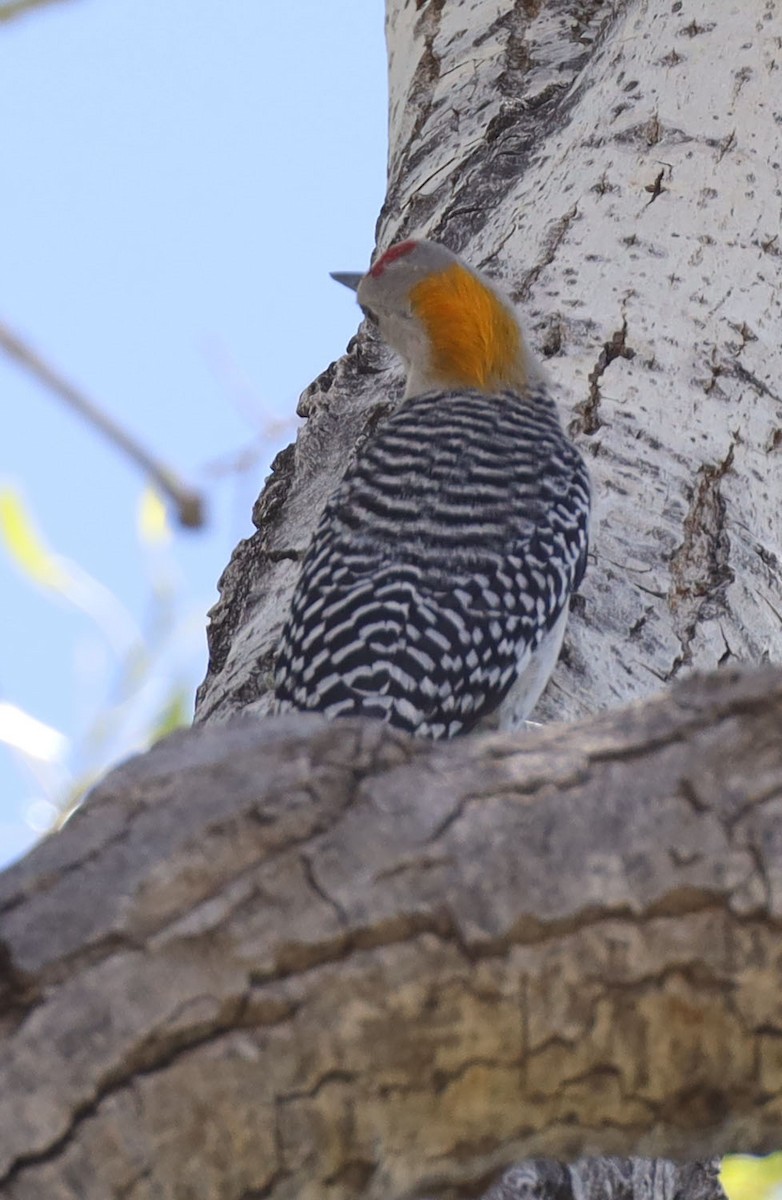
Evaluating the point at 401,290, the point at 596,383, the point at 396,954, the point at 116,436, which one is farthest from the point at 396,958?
the point at 401,290

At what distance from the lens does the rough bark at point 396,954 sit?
1.42m

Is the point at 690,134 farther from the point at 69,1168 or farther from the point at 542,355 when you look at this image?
the point at 69,1168

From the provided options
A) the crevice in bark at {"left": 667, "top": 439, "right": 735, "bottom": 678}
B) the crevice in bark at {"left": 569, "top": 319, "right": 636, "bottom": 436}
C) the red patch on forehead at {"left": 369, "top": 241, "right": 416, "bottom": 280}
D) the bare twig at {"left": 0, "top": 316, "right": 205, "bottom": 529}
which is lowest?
the crevice in bark at {"left": 667, "top": 439, "right": 735, "bottom": 678}

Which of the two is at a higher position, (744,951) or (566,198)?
(744,951)

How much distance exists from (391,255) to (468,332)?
12.2 inches

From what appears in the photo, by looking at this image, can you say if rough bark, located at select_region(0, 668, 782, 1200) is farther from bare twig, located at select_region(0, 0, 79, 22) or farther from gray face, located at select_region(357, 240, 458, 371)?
gray face, located at select_region(357, 240, 458, 371)

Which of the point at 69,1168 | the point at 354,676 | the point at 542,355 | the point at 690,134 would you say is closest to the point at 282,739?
the point at 69,1168

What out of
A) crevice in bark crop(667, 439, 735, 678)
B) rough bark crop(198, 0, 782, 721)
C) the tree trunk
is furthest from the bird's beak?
the tree trunk

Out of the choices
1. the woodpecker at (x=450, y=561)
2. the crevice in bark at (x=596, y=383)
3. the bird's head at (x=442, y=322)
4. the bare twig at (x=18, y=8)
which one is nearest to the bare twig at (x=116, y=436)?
the bare twig at (x=18, y=8)

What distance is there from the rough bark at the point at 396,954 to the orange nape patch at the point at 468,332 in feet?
8.68

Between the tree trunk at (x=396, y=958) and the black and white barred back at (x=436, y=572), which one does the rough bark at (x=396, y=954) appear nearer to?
the tree trunk at (x=396, y=958)

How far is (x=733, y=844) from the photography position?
148 centimetres

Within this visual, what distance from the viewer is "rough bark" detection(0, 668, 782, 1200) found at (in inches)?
55.8

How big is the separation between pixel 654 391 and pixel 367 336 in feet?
3.99
